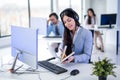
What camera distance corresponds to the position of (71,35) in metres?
2.53

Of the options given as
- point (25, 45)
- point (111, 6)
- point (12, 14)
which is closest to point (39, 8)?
point (12, 14)

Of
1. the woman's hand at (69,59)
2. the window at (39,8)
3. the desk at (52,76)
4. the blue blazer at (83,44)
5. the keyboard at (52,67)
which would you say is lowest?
the desk at (52,76)

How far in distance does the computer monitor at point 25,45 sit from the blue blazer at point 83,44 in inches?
25.2

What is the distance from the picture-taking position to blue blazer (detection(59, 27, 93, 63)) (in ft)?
7.88

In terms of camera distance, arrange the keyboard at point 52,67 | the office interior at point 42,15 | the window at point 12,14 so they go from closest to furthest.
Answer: the keyboard at point 52,67, the office interior at point 42,15, the window at point 12,14

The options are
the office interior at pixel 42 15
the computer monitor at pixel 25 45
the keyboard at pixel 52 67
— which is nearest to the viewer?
the computer monitor at pixel 25 45

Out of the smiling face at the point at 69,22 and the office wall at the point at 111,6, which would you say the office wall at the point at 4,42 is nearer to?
the smiling face at the point at 69,22

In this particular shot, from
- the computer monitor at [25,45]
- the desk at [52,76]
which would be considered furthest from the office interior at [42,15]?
the desk at [52,76]

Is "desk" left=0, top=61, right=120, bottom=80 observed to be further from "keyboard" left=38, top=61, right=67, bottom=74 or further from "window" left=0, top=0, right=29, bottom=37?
"window" left=0, top=0, right=29, bottom=37

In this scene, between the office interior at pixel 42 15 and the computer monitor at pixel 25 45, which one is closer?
the computer monitor at pixel 25 45

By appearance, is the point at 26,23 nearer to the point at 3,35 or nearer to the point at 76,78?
the point at 3,35

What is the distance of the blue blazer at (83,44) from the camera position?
2402mm

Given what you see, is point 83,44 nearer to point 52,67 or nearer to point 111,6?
point 52,67

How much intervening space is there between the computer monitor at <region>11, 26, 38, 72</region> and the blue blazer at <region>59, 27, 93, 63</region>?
0.64m
